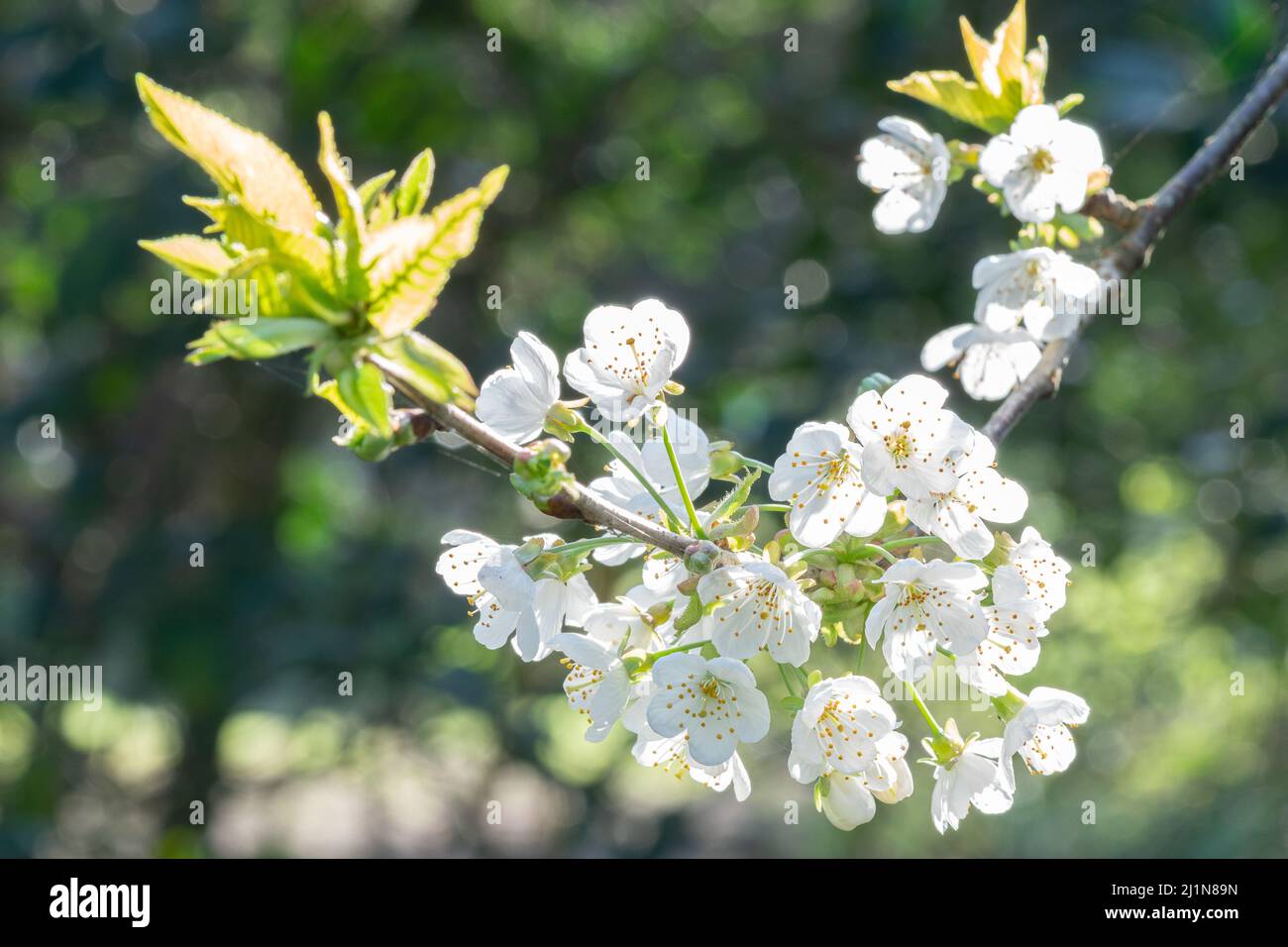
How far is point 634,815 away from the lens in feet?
10.3

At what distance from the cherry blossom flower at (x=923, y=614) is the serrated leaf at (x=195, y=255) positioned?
18.5 inches

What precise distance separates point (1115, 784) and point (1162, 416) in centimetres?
173

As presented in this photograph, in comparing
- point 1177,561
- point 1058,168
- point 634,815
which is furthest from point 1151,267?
point 1058,168

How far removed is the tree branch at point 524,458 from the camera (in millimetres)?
630

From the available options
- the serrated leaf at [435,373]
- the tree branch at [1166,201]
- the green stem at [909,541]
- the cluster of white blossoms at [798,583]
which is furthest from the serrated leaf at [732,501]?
the tree branch at [1166,201]

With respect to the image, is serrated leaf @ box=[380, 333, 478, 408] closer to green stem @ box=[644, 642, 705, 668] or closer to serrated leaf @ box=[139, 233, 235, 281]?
serrated leaf @ box=[139, 233, 235, 281]

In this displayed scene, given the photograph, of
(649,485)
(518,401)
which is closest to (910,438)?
(649,485)

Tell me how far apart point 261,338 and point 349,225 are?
81 millimetres

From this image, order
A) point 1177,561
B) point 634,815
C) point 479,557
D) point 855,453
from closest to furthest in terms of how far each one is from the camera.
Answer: point 855,453 → point 479,557 → point 634,815 → point 1177,561

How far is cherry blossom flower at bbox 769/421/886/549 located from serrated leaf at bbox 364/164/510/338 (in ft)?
0.95

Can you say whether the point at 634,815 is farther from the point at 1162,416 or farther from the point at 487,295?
the point at 1162,416

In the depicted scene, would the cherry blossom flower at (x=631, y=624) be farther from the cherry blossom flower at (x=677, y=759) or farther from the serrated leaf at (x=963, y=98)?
the serrated leaf at (x=963, y=98)

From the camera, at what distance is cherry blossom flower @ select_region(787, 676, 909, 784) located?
0.79 m

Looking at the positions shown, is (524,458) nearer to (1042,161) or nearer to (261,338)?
(261,338)
